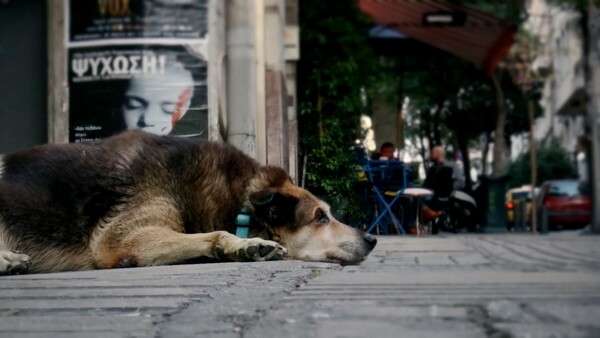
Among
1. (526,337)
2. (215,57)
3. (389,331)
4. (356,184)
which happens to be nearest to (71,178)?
(356,184)

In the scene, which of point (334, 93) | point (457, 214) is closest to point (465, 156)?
point (457, 214)

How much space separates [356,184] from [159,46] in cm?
530

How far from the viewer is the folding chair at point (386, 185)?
2416mm

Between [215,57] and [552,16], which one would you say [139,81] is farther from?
[552,16]

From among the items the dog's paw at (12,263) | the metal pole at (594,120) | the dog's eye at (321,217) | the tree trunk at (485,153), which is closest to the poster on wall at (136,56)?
the dog's eye at (321,217)

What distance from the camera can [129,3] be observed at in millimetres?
7867

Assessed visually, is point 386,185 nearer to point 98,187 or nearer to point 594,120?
point 594,120

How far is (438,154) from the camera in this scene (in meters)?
2.16

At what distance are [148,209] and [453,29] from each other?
2.94 metres

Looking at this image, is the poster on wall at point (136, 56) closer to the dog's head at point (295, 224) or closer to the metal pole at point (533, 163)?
the dog's head at point (295, 224)

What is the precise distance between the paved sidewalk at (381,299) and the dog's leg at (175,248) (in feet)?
3.28

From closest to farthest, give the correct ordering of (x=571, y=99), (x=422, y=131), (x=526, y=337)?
(x=526, y=337), (x=571, y=99), (x=422, y=131)

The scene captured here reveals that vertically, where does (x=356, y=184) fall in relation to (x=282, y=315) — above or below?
above

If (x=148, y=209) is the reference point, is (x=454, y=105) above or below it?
above
